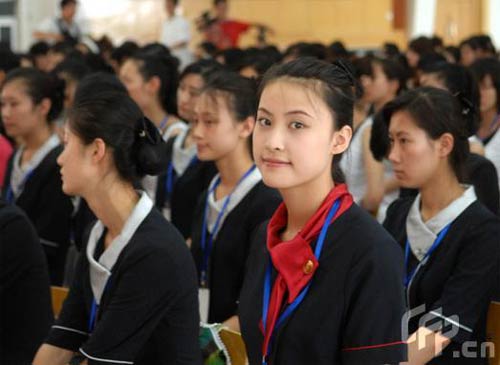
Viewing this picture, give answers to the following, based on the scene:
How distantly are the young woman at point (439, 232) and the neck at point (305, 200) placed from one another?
770 millimetres


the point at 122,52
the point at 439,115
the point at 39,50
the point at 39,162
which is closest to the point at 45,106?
the point at 39,162

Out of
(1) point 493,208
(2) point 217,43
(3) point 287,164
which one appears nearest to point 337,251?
(3) point 287,164

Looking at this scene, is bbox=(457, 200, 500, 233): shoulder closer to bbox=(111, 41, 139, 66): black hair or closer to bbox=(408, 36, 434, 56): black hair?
bbox=(111, 41, 139, 66): black hair

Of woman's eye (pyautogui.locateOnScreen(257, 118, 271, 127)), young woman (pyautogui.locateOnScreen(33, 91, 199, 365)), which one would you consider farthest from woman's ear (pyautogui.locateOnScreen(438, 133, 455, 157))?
woman's eye (pyautogui.locateOnScreen(257, 118, 271, 127))

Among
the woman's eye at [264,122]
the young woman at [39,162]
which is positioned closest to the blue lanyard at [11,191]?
the young woman at [39,162]

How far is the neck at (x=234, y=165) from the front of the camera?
144 inches

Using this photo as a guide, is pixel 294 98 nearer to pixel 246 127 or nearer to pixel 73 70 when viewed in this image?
pixel 246 127

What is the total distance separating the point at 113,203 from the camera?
2.69 meters

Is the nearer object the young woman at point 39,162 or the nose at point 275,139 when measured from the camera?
the nose at point 275,139

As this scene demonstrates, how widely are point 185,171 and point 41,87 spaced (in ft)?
3.33

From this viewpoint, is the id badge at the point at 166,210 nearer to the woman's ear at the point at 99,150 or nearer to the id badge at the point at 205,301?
the id badge at the point at 205,301

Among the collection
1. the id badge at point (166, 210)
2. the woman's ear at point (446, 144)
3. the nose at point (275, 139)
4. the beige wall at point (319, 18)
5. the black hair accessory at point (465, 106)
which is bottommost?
the beige wall at point (319, 18)

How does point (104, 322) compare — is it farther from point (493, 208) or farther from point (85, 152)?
point (493, 208)

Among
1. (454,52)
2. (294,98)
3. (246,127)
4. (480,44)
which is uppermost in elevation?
(294,98)
